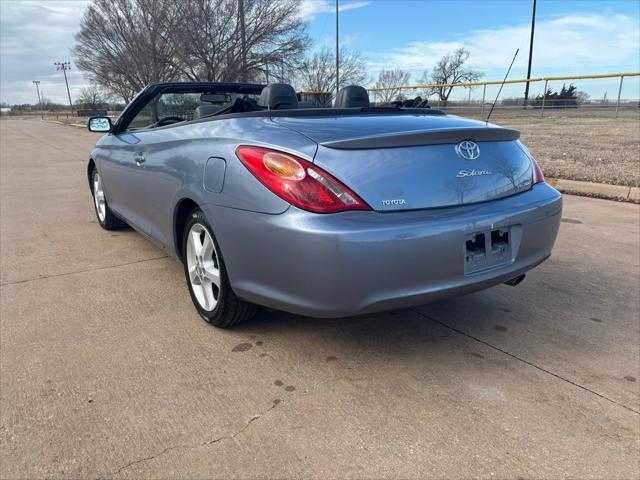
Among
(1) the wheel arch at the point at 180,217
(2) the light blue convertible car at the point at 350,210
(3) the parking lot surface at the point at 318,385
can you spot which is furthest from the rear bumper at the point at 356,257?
(1) the wheel arch at the point at 180,217

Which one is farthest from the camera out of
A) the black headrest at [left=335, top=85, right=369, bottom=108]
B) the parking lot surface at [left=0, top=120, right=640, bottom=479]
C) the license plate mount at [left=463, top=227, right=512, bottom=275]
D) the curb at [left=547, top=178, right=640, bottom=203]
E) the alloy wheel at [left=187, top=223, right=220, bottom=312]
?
the curb at [left=547, top=178, right=640, bottom=203]

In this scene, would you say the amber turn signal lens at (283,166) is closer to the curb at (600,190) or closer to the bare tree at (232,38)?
the curb at (600,190)

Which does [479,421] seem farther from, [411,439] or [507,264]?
[507,264]

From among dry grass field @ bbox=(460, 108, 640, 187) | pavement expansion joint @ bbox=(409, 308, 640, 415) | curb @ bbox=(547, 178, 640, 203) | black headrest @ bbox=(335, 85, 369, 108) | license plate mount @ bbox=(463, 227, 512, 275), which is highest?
black headrest @ bbox=(335, 85, 369, 108)

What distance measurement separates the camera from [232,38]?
28109 millimetres

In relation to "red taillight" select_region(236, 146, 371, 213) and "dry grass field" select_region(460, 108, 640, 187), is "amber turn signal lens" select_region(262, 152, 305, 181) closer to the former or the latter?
"red taillight" select_region(236, 146, 371, 213)

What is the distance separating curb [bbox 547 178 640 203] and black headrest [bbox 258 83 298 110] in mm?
5449

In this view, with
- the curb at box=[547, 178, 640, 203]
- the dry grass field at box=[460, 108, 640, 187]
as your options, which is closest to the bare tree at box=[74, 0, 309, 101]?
the dry grass field at box=[460, 108, 640, 187]

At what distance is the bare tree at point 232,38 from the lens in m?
27.6

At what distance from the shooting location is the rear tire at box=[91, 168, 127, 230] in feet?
16.1

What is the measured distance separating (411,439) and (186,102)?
3.25m

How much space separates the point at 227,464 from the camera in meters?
1.81

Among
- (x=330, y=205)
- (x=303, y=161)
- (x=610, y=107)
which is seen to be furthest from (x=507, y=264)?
(x=610, y=107)

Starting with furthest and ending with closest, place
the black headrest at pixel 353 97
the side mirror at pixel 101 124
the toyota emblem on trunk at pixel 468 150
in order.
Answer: the side mirror at pixel 101 124 < the black headrest at pixel 353 97 < the toyota emblem on trunk at pixel 468 150
